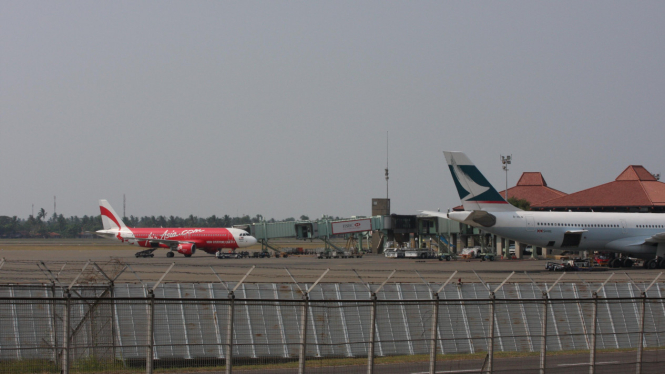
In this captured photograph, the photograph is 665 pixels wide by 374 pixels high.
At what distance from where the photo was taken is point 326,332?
54.0 feet

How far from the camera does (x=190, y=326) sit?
1519 cm

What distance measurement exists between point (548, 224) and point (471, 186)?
21.2 ft

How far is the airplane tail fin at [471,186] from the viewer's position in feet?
152

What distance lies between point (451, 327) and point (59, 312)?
10.1m

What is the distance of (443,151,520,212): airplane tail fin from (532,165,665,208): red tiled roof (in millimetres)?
39645

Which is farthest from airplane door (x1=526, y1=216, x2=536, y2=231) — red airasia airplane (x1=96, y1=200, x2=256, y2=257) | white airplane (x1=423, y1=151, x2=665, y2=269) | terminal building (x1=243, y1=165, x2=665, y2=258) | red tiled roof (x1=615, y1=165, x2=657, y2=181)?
red tiled roof (x1=615, y1=165, x2=657, y2=181)

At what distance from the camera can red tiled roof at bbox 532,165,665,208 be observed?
3110 inches

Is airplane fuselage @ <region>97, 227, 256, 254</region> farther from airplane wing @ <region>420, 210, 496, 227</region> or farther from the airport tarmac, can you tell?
airplane wing @ <region>420, 210, 496, 227</region>

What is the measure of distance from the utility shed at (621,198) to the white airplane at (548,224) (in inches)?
1087

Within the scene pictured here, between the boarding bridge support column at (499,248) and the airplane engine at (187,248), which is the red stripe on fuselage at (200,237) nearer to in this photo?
the airplane engine at (187,248)

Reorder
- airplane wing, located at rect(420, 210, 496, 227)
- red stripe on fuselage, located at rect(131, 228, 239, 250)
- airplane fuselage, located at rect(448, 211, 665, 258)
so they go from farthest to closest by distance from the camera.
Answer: red stripe on fuselage, located at rect(131, 228, 239, 250) < airplane fuselage, located at rect(448, 211, 665, 258) < airplane wing, located at rect(420, 210, 496, 227)

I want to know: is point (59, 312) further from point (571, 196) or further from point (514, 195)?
point (514, 195)

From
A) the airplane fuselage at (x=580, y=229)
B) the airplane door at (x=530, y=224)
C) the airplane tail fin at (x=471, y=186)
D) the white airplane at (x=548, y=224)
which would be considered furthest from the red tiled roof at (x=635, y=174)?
the airplane tail fin at (x=471, y=186)

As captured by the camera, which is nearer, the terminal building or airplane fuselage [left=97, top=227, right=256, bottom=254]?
airplane fuselage [left=97, top=227, right=256, bottom=254]
